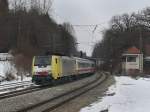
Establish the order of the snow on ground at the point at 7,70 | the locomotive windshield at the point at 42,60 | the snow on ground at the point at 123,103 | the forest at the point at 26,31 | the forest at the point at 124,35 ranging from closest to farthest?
1. the snow on ground at the point at 123,103
2. the locomotive windshield at the point at 42,60
3. the snow on ground at the point at 7,70
4. the forest at the point at 26,31
5. the forest at the point at 124,35

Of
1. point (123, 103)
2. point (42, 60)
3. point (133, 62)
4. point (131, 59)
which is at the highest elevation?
point (131, 59)

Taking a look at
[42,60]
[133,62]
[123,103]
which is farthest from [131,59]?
[123,103]

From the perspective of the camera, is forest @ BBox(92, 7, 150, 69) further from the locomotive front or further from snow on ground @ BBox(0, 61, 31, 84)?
the locomotive front

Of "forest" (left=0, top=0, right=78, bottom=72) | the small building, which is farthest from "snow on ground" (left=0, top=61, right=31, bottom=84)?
the small building

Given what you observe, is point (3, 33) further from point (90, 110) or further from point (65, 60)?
point (90, 110)

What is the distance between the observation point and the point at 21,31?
85375 millimetres

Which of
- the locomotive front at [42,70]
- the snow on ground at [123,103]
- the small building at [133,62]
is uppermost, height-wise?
the small building at [133,62]

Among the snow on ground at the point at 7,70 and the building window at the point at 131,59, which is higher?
the building window at the point at 131,59

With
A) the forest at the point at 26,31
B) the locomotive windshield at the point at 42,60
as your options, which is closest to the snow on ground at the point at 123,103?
the locomotive windshield at the point at 42,60

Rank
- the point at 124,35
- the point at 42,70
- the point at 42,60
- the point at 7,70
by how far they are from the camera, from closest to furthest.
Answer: the point at 42,70 → the point at 42,60 → the point at 7,70 → the point at 124,35

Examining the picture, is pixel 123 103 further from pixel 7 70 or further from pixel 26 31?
pixel 26 31

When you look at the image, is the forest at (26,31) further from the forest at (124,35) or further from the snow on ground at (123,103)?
the snow on ground at (123,103)

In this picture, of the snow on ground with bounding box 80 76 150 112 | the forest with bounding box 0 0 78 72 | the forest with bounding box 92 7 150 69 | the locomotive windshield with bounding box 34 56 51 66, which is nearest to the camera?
the snow on ground with bounding box 80 76 150 112

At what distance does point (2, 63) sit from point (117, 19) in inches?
3370
